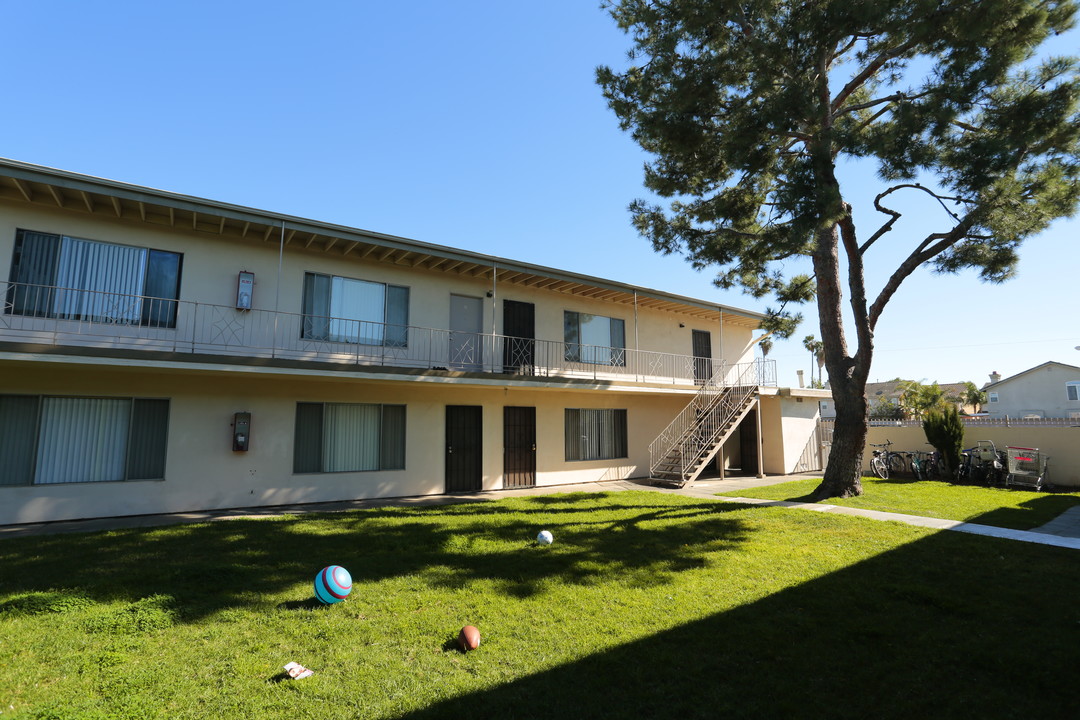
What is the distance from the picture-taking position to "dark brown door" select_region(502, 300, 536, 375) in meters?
14.3

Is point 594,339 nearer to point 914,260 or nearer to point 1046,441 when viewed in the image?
point 914,260

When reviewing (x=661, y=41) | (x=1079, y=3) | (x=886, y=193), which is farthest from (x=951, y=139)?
(x=661, y=41)

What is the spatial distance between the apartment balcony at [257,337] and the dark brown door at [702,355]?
3.59 metres

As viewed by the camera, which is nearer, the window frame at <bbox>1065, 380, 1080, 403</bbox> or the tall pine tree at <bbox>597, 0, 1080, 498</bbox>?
the tall pine tree at <bbox>597, 0, 1080, 498</bbox>

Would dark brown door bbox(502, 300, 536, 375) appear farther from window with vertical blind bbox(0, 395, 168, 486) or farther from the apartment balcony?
window with vertical blind bbox(0, 395, 168, 486)

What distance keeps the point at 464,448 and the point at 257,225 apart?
6809 millimetres

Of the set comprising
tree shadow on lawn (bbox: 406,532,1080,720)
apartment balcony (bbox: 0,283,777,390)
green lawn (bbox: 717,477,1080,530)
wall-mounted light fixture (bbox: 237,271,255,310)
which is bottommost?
tree shadow on lawn (bbox: 406,532,1080,720)

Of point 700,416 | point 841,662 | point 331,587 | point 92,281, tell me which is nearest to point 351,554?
point 331,587

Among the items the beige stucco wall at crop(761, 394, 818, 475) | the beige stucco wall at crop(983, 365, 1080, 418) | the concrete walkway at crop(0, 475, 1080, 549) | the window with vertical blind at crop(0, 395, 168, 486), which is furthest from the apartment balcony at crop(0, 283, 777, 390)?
the beige stucco wall at crop(983, 365, 1080, 418)

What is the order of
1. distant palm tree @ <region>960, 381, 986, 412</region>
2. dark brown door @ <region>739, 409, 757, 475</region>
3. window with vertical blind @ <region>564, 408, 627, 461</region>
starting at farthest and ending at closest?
distant palm tree @ <region>960, 381, 986, 412</region> → dark brown door @ <region>739, 409, 757, 475</region> → window with vertical blind @ <region>564, 408, 627, 461</region>

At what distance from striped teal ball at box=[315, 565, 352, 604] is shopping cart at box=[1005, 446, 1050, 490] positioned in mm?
16463

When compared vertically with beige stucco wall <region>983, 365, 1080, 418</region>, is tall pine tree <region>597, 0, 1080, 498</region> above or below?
above

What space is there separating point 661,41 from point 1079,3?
6.95 m

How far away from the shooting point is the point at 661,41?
1059 centimetres
